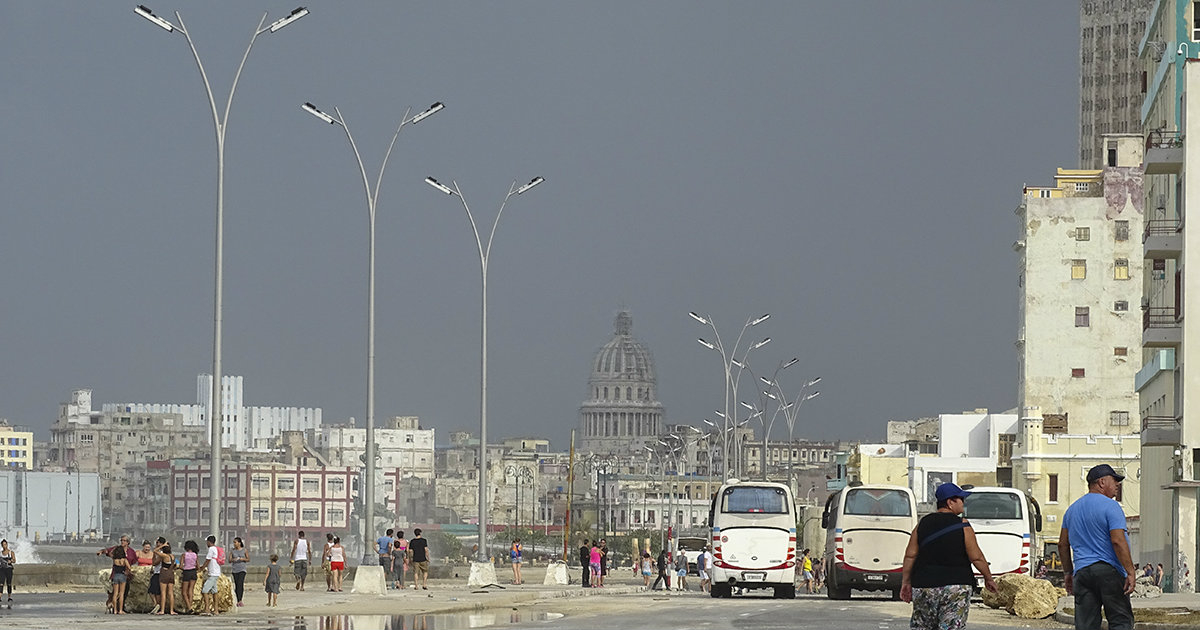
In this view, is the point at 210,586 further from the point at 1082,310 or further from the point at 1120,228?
the point at 1120,228

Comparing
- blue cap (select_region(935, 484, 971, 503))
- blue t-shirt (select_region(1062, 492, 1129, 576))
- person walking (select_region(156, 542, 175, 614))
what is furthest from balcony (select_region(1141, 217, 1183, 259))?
blue cap (select_region(935, 484, 971, 503))

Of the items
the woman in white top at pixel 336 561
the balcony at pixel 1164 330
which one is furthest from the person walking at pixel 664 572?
the woman in white top at pixel 336 561

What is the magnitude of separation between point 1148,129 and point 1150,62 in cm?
440

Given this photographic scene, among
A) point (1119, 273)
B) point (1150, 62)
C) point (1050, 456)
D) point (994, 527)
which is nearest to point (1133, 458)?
→ point (1050, 456)

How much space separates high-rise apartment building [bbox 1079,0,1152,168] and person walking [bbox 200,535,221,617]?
6040 inches

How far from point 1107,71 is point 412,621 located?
159 m

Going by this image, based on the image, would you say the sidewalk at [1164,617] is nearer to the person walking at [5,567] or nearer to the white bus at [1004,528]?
the white bus at [1004,528]

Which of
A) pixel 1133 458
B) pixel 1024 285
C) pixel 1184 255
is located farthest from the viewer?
pixel 1024 285

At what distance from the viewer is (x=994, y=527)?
136ft

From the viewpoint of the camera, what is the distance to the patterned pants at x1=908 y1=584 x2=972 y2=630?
14562 mm

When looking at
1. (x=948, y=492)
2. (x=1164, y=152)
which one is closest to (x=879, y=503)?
(x=1164, y=152)

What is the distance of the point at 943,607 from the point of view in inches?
574

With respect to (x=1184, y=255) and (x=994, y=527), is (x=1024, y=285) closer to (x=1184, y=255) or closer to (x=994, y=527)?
(x=1184, y=255)

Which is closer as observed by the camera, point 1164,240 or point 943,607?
point 943,607
